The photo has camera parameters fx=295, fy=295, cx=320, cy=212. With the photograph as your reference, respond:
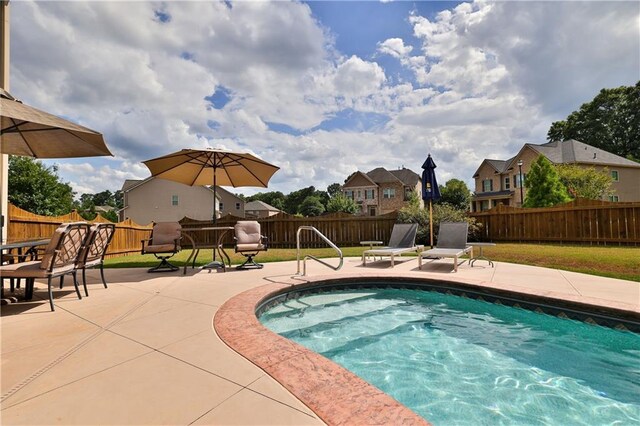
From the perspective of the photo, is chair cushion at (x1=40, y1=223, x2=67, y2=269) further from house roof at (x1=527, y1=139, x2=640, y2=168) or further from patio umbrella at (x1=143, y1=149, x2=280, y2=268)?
house roof at (x1=527, y1=139, x2=640, y2=168)

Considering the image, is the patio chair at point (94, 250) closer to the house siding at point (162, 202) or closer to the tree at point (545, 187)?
the tree at point (545, 187)

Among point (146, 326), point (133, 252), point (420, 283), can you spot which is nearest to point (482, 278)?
point (420, 283)

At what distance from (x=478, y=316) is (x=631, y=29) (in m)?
13.2

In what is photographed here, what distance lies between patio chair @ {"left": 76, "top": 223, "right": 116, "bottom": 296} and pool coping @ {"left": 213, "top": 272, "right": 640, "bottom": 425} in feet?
7.39

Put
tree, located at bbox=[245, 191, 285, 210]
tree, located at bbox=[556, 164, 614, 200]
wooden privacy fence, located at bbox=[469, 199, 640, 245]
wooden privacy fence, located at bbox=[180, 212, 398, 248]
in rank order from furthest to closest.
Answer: tree, located at bbox=[245, 191, 285, 210] → tree, located at bbox=[556, 164, 614, 200] → wooden privacy fence, located at bbox=[180, 212, 398, 248] → wooden privacy fence, located at bbox=[469, 199, 640, 245]

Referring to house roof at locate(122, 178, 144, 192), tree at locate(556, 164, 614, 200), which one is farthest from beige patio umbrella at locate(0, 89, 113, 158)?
house roof at locate(122, 178, 144, 192)

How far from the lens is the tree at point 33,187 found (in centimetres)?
2328

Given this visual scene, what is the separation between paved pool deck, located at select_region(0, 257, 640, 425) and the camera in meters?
1.57

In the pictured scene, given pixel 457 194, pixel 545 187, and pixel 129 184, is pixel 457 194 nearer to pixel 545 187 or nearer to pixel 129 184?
pixel 545 187

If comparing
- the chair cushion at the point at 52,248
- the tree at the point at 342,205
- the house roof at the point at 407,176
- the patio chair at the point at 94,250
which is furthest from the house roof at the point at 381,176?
the chair cushion at the point at 52,248

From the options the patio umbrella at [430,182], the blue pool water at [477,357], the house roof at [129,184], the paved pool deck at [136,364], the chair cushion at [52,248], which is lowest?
the blue pool water at [477,357]

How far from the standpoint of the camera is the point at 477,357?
3.10 m

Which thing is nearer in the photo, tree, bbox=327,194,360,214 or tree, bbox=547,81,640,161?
tree, bbox=327,194,360,214

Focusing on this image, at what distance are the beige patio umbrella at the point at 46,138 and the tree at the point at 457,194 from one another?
35.8 metres
